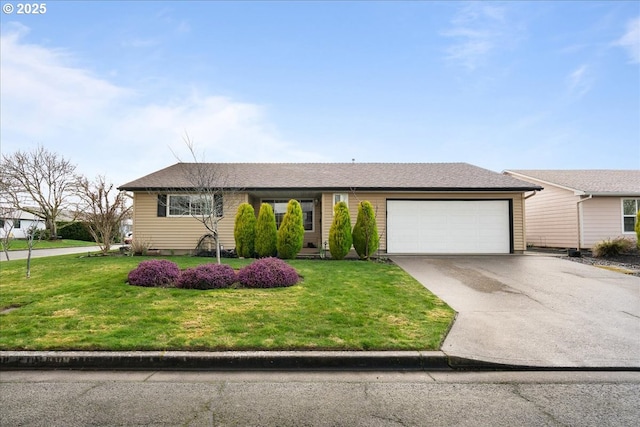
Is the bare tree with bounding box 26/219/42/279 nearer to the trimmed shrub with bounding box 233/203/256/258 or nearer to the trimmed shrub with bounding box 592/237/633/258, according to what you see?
the trimmed shrub with bounding box 233/203/256/258

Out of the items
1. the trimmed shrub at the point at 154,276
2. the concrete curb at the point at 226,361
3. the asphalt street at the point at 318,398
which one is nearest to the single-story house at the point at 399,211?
the trimmed shrub at the point at 154,276

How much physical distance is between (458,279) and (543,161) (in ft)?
80.1

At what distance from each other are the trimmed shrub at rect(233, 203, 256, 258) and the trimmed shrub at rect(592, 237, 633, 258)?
1378 cm

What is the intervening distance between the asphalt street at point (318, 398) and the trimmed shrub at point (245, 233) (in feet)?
28.6

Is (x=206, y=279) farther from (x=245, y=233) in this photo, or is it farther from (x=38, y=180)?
(x=38, y=180)

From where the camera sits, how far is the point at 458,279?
30.6 feet

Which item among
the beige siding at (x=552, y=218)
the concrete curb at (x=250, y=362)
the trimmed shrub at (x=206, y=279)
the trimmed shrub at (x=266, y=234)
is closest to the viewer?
the concrete curb at (x=250, y=362)

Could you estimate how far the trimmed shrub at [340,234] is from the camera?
40.6 ft

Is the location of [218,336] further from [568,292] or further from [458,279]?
[568,292]

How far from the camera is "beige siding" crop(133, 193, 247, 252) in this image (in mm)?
→ 14438

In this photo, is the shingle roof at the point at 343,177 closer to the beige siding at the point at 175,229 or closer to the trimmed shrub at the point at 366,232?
the beige siding at the point at 175,229

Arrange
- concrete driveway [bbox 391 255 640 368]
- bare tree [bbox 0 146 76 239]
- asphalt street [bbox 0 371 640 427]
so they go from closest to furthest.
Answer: asphalt street [bbox 0 371 640 427] → concrete driveway [bbox 391 255 640 368] → bare tree [bbox 0 146 76 239]

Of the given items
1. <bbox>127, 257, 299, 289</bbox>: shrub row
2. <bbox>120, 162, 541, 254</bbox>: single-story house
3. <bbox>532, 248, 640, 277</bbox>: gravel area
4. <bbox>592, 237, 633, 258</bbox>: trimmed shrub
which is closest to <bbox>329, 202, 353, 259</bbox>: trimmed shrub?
<bbox>120, 162, 541, 254</bbox>: single-story house

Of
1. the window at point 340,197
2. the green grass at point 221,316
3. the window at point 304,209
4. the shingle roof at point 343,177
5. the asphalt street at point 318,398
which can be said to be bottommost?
the asphalt street at point 318,398
